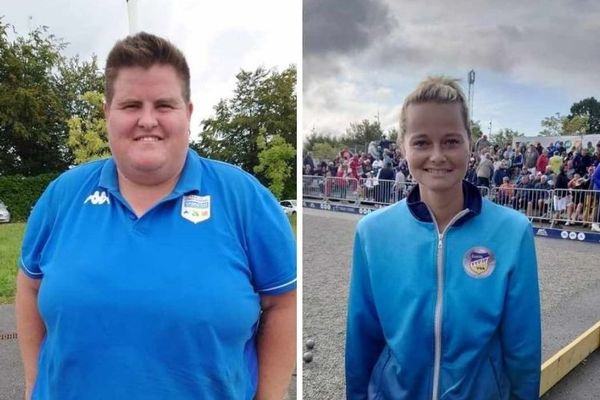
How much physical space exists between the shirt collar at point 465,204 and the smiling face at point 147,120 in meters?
0.53

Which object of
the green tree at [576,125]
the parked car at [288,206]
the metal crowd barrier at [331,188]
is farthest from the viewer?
the parked car at [288,206]

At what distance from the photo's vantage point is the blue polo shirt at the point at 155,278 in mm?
1213

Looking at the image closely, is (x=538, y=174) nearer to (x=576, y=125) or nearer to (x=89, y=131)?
(x=576, y=125)

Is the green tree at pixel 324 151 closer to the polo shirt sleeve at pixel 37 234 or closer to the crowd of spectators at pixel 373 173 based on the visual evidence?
the crowd of spectators at pixel 373 173

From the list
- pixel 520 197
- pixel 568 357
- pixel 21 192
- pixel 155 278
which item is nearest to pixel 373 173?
pixel 520 197

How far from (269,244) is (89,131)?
542 mm

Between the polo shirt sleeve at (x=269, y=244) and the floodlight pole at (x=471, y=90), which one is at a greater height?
the floodlight pole at (x=471, y=90)

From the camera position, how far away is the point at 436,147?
3.83 feet

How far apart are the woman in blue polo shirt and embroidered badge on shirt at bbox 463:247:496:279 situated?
403mm

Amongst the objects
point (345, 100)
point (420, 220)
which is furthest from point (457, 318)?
point (345, 100)

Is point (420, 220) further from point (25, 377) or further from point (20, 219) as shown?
point (25, 377)

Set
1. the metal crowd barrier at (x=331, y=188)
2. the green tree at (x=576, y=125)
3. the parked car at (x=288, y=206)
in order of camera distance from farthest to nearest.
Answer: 1. the parked car at (x=288, y=206)
2. the metal crowd barrier at (x=331, y=188)
3. the green tree at (x=576, y=125)

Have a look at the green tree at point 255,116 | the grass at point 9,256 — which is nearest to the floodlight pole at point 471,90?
the green tree at point 255,116

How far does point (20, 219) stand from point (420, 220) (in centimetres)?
96
